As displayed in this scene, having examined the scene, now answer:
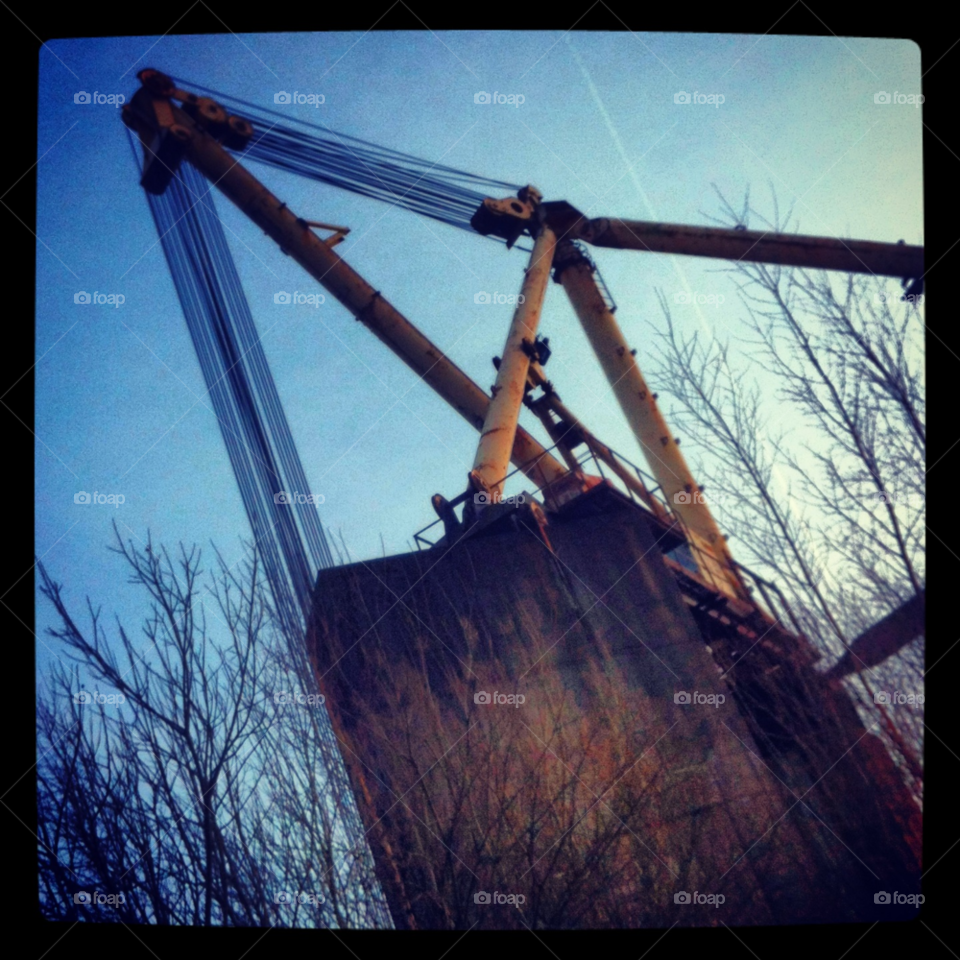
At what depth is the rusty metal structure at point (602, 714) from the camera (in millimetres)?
7102

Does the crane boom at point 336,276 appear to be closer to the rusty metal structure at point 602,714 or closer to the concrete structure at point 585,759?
the rusty metal structure at point 602,714

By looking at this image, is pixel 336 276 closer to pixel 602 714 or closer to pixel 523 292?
pixel 523 292

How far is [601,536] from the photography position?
10.3 metres

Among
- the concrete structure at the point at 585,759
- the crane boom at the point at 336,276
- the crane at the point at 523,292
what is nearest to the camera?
the concrete structure at the point at 585,759

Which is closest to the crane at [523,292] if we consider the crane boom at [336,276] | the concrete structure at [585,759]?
the crane boom at [336,276]

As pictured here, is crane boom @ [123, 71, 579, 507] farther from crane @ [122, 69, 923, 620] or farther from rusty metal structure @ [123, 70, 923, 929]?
rusty metal structure @ [123, 70, 923, 929]

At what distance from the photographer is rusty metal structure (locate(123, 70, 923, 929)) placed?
710cm

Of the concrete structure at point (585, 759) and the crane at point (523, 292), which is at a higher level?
the crane at point (523, 292)

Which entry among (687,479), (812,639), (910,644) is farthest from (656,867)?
(687,479)

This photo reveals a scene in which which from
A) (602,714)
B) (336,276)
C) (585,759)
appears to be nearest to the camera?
(585,759)

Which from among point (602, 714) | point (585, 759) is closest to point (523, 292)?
point (602, 714)

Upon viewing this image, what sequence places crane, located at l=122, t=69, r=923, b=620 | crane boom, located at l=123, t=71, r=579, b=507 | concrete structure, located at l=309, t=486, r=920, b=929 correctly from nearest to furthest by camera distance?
1. concrete structure, located at l=309, t=486, r=920, b=929
2. crane, located at l=122, t=69, r=923, b=620
3. crane boom, located at l=123, t=71, r=579, b=507

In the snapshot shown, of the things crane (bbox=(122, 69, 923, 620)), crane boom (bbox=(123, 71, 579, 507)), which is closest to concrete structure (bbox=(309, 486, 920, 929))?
crane (bbox=(122, 69, 923, 620))

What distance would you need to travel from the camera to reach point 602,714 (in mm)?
8492
